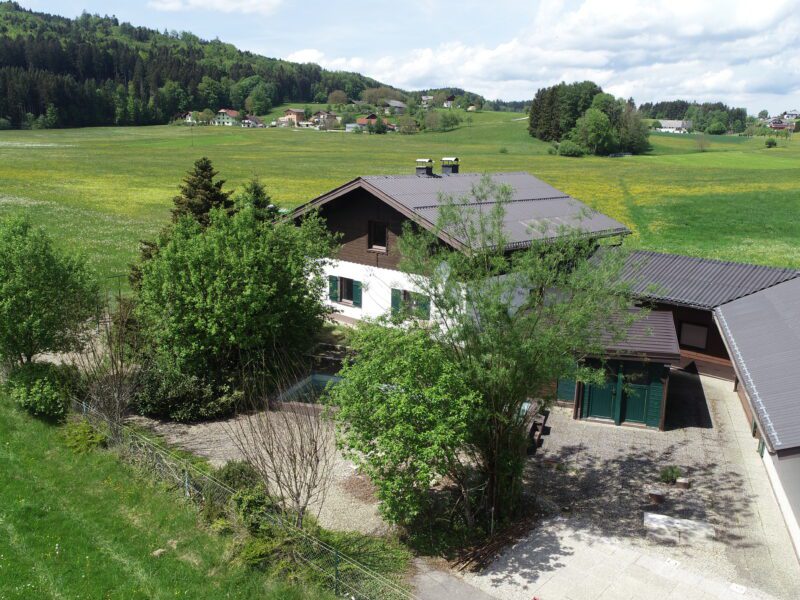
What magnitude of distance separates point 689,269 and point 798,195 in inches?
2174

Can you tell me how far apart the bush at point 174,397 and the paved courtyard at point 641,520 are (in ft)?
35.5

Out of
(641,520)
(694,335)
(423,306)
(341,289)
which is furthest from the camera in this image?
(341,289)

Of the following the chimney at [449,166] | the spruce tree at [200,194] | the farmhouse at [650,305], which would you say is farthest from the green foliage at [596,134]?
the spruce tree at [200,194]

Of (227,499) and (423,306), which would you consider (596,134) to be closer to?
(423,306)

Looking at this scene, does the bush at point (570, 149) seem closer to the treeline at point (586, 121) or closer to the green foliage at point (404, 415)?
the treeline at point (586, 121)

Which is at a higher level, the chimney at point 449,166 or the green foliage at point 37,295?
the chimney at point 449,166

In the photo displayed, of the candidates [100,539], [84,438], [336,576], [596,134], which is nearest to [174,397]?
[84,438]

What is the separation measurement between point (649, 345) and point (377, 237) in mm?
14115

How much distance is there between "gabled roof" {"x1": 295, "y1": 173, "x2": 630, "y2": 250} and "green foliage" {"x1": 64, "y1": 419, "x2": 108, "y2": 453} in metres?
13.7

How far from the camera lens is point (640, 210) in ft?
220

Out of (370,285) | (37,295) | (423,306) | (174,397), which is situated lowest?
(174,397)

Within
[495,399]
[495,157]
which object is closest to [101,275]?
[495,399]

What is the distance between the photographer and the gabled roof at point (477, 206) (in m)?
28.5

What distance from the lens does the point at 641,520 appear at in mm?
16906
